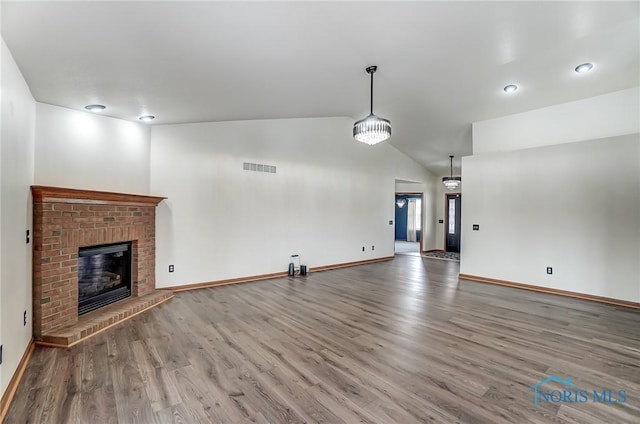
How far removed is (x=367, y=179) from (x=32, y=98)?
634 cm

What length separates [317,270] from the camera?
653 cm

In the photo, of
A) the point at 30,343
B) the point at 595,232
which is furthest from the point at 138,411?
the point at 595,232

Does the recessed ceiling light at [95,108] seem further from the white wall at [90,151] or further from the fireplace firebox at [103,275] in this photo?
the fireplace firebox at [103,275]

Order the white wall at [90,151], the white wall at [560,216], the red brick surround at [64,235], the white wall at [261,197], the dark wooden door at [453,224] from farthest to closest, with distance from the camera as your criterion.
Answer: the dark wooden door at [453,224]
the white wall at [261,197]
the white wall at [560,216]
the white wall at [90,151]
the red brick surround at [64,235]

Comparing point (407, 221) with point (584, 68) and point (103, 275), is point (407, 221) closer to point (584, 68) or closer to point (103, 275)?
point (584, 68)

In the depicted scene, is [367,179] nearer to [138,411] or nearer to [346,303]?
[346,303]

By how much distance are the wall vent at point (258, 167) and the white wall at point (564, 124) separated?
4.22m

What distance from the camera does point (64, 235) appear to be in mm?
3178

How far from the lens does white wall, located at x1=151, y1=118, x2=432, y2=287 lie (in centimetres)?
478

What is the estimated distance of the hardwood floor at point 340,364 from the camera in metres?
1.92

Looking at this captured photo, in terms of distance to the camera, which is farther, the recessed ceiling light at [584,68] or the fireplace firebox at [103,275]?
the recessed ceiling light at [584,68]

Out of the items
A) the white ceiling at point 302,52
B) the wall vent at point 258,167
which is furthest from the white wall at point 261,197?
the white ceiling at point 302,52

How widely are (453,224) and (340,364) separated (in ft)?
29.5

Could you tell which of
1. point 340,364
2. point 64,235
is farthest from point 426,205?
point 64,235
